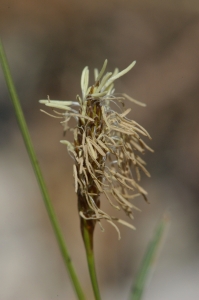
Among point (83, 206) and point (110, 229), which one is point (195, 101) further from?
point (83, 206)

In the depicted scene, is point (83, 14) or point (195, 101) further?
point (83, 14)

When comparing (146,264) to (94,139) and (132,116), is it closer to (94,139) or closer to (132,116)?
(94,139)

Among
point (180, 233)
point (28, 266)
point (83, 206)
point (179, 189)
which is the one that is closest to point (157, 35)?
point (179, 189)

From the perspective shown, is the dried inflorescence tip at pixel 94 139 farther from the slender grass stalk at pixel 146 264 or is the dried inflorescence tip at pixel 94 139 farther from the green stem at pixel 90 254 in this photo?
the slender grass stalk at pixel 146 264

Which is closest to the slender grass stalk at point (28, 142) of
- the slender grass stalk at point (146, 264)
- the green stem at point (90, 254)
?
the green stem at point (90, 254)

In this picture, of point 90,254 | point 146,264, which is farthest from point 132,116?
point 90,254

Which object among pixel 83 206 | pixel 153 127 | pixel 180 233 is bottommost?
pixel 180 233
